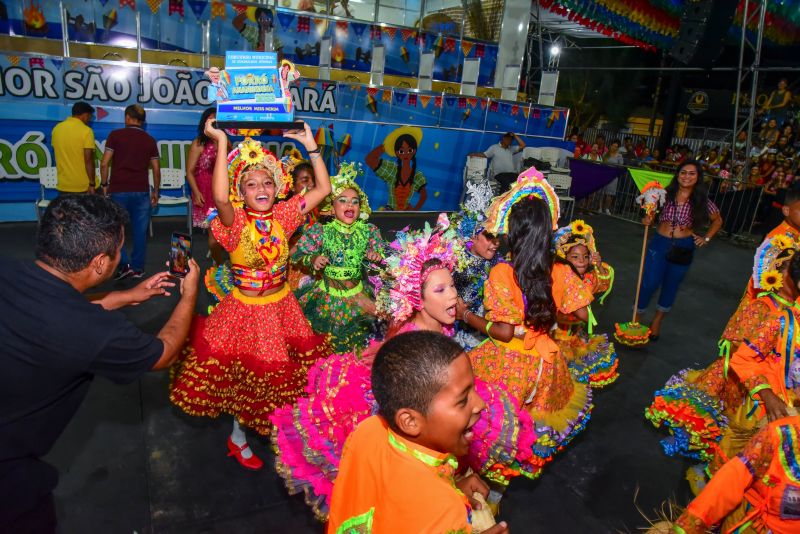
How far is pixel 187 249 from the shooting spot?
267 cm

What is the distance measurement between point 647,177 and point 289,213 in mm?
4796

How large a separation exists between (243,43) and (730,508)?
1374cm

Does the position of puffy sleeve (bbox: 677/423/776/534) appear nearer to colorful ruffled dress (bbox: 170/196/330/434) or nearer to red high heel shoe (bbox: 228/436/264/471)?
colorful ruffled dress (bbox: 170/196/330/434)

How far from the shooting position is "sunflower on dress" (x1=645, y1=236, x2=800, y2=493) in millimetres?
2771

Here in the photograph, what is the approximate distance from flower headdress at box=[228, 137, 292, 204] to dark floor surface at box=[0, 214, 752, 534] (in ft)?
6.16

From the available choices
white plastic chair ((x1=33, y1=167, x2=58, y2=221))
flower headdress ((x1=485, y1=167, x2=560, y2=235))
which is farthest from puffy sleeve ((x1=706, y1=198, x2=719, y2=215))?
white plastic chair ((x1=33, y1=167, x2=58, y2=221))

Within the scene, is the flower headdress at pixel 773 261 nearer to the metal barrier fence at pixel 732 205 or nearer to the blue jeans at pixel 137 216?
the blue jeans at pixel 137 216

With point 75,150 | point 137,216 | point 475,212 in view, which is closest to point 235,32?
point 75,150

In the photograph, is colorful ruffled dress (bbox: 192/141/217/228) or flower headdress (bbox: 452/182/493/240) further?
colorful ruffled dress (bbox: 192/141/217/228)

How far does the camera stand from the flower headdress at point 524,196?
11.0ft

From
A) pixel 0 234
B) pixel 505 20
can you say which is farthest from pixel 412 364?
pixel 505 20

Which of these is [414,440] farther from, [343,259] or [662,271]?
[662,271]

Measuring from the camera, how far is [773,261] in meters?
3.29

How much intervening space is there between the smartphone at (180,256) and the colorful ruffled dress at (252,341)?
831 mm
